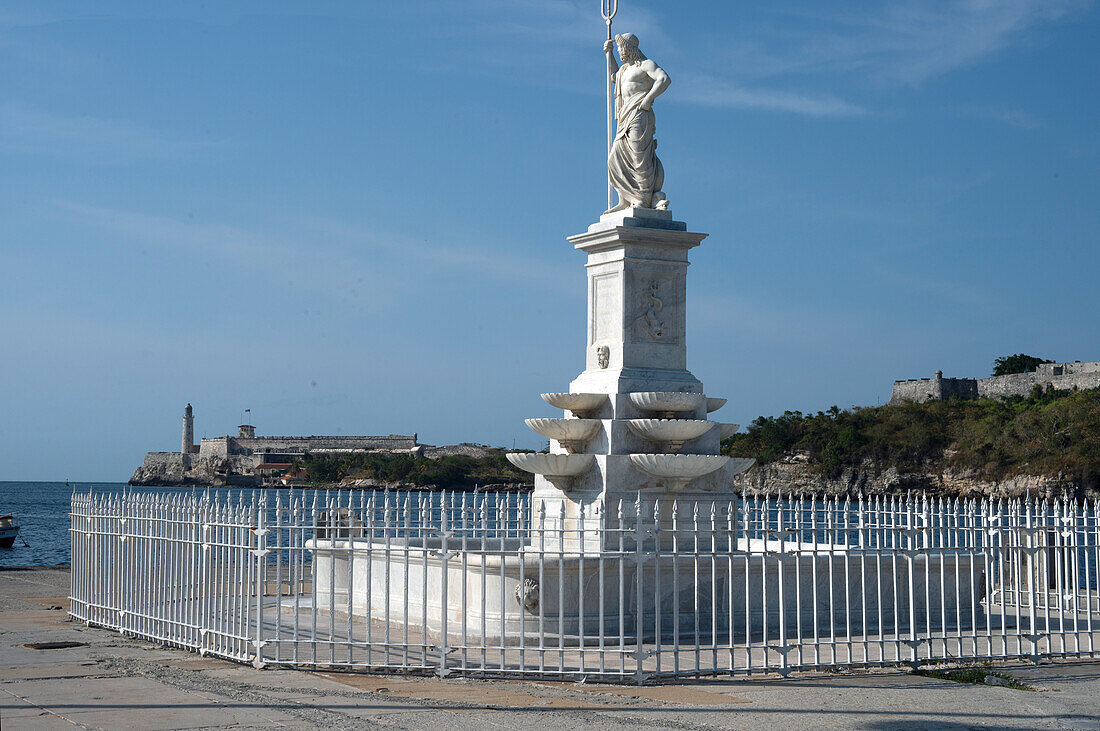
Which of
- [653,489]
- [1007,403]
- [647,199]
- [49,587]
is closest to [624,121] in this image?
[647,199]

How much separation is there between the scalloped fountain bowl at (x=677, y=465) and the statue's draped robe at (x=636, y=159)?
3.16 meters

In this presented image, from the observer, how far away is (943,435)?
82125 millimetres

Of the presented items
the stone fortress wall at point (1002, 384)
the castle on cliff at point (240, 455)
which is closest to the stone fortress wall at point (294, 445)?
the castle on cliff at point (240, 455)

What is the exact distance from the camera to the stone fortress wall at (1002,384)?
285 feet

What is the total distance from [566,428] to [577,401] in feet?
1.33

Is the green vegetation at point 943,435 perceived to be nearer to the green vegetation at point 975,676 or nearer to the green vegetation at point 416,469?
the green vegetation at point 416,469

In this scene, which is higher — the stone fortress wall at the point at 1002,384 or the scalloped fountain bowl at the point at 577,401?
the stone fortress wall at the point at 1002,384

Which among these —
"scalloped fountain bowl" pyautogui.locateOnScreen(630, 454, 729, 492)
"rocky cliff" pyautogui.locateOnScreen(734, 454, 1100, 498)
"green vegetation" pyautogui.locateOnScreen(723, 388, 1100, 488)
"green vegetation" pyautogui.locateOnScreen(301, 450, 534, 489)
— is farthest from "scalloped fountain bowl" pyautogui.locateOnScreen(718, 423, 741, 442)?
"green vegetation" pyautogui.locateOnScreen(301, 450, 534, 489)

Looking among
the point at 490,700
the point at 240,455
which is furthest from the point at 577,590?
the point at 240,455

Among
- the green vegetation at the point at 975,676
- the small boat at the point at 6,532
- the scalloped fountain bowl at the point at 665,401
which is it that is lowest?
the small boat at the point at 6,532

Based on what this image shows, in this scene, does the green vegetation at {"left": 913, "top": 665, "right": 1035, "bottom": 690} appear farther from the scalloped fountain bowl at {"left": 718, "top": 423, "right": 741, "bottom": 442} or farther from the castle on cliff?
the castle on cliff

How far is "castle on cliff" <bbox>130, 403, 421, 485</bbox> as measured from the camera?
133500 millimetres

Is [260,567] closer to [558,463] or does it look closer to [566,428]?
[558,463]

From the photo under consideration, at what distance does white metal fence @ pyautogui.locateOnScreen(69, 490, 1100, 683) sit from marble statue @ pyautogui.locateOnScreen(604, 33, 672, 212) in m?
3.76
